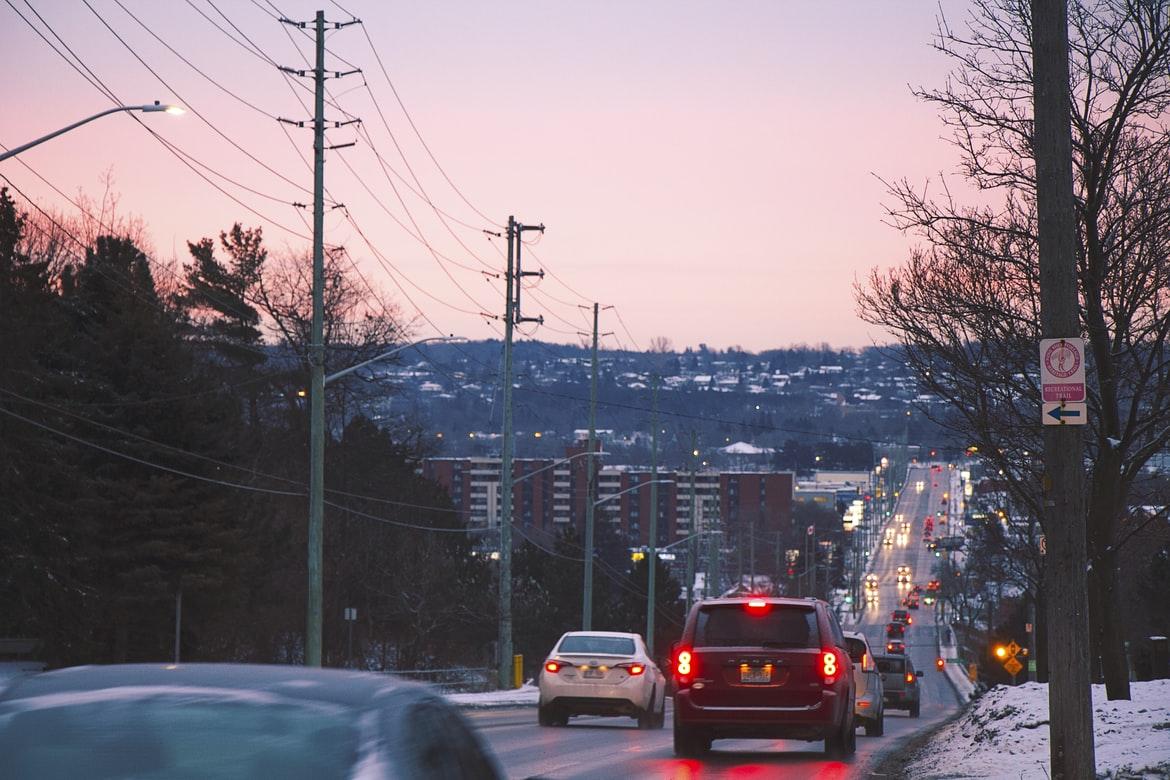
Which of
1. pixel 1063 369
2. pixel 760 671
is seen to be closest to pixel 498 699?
pixel 760 671

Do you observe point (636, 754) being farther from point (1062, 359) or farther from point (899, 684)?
point (899, 684)

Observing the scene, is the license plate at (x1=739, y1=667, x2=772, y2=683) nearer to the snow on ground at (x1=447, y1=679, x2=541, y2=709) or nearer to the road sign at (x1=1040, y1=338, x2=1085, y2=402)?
the road sign at (x1=1040, y1=338, x2=1085, y2=402)

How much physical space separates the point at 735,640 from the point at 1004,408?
7.30 m

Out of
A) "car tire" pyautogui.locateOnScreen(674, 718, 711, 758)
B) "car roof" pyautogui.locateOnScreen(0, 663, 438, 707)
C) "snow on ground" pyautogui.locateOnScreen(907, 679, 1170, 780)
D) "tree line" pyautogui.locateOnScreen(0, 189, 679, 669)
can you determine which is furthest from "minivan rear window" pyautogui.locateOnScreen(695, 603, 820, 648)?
"tree line" pyautogui.locateOnScreen(0, 189, 679, 669)

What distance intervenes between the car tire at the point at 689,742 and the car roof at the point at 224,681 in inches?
536

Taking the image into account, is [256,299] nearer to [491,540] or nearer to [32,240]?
[32,240]

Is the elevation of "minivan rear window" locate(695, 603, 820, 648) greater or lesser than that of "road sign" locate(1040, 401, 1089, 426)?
lesser

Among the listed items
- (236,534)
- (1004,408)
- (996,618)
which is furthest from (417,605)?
(996,618)

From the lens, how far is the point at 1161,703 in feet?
60.2

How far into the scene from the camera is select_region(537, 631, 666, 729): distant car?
81.5 ft

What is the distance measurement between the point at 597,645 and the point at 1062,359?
48.2ft

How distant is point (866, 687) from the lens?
1057 inches

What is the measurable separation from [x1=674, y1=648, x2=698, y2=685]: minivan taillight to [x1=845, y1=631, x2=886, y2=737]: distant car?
8243 millimetres

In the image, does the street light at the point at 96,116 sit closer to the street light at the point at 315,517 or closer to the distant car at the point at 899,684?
the street light at the point at 315,517
